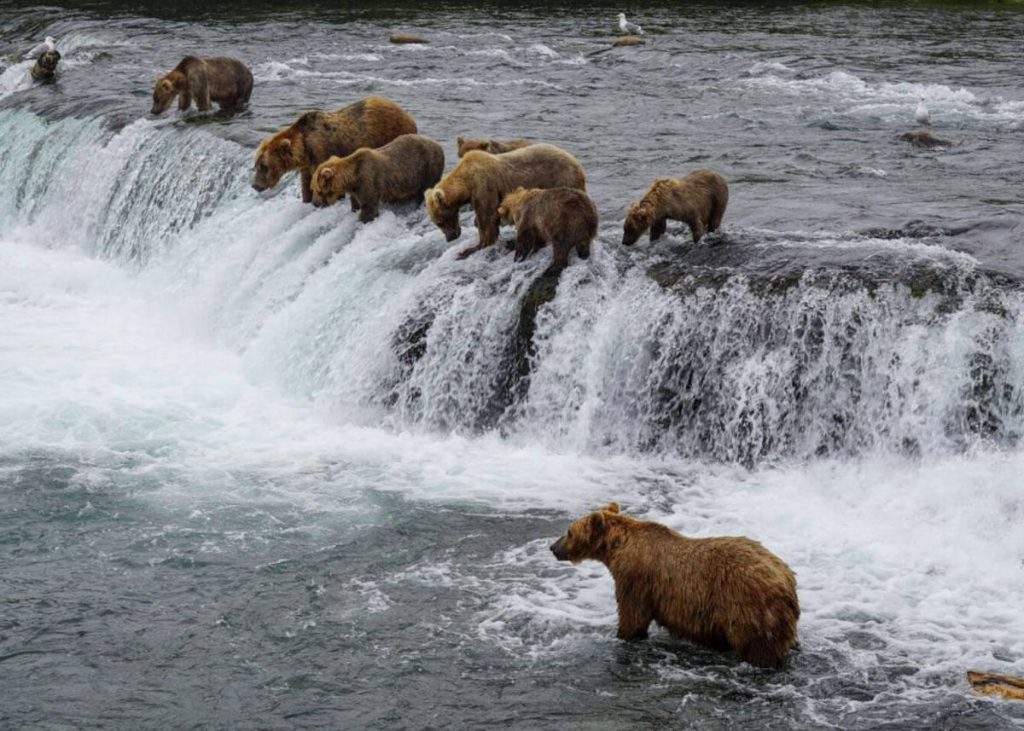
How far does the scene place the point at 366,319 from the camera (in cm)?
1236

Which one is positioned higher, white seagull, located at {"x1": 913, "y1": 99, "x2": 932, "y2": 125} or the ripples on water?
white seagull, located at {"x1": 913, "y1": 99, "x2": 932, "y2": 125}

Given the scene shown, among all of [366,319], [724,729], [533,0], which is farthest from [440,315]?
[533,0]

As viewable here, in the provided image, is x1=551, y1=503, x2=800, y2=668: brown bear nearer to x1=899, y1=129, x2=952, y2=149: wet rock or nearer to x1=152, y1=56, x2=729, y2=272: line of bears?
x1=152, y1=56, x2=729, y2=272: line of bears

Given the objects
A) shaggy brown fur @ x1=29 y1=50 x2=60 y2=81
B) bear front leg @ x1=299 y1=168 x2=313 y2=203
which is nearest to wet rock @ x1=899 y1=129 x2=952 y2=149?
bear front leg @ x1=299 y1=168 x2=313 y2=203

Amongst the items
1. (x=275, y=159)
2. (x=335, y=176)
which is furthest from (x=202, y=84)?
(x=335, y=176)

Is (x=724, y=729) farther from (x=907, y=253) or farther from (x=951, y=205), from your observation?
(x=951, y=205)

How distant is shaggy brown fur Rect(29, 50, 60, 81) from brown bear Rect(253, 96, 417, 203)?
34.3 ft

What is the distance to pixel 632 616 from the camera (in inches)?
297

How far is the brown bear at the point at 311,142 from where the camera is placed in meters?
13.9

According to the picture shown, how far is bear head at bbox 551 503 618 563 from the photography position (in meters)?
7.65

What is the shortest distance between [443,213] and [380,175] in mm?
1479

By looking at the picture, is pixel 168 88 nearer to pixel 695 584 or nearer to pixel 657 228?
pixel 657 228

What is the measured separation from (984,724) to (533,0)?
25.9 meters

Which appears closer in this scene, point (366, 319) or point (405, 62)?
point (366, 319)
